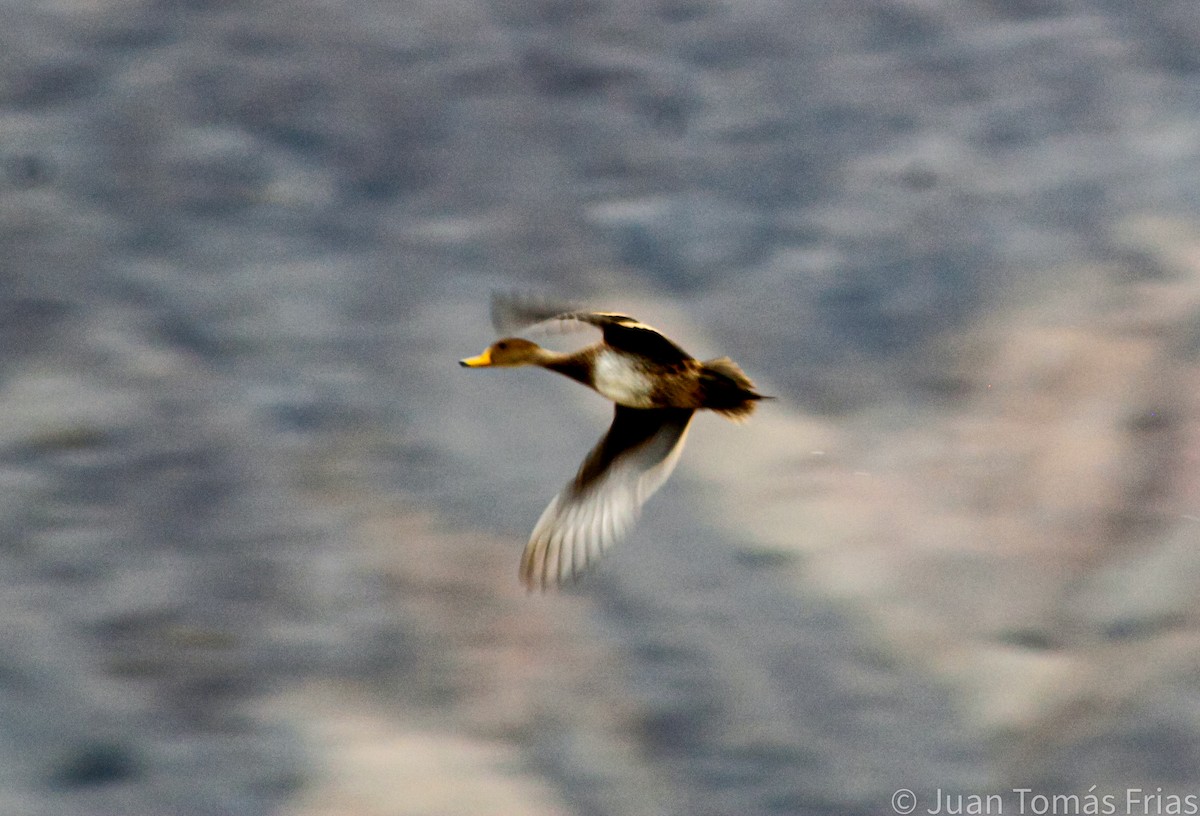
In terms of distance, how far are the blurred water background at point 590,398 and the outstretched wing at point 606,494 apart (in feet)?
1.53

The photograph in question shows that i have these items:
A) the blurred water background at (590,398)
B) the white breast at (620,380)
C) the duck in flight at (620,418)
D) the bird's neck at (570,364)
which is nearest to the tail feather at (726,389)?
the duck in flight at (620,418)

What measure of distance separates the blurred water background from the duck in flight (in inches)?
18.7

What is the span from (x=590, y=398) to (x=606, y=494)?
0.90 m

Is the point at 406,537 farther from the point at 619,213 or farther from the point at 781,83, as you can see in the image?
the point at 781,83

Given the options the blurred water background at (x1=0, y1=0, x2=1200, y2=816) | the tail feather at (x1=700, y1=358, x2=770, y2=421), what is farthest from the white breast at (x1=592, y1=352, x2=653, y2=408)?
the blurred water background at (x1=0, y1=0, x2=1200, y2=816)

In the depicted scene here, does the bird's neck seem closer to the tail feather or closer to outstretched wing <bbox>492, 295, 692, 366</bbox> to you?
outstretched wing <bbox>492, 295, 692, 366</bbox>

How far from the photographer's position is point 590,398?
17.0ft

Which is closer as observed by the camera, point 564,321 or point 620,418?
point 564,321

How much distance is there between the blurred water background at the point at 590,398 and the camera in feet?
14.9

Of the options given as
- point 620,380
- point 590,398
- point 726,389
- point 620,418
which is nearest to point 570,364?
point 620,380

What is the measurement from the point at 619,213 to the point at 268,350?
47.6 inches

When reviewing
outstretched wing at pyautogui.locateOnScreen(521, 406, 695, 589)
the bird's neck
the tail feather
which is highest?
the bird's neck

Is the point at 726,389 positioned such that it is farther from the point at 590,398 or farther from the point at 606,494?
the point at 590,398

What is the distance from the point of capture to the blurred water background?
14.9 feet
